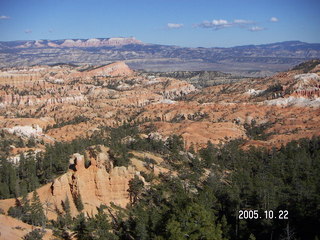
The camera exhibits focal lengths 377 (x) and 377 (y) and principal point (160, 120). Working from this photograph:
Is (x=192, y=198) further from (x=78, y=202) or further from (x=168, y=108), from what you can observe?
(x=168, y=108)

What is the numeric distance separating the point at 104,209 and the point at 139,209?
15.1ft

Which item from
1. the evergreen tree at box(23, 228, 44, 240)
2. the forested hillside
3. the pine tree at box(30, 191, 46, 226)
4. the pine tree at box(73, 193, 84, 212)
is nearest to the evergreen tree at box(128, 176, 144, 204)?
the forested hillside

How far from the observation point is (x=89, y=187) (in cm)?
4428

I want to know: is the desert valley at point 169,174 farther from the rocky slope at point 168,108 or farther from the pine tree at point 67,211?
the rocky slope at point 168,108

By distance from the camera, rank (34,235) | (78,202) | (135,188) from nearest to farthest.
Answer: (34,235)
(78,202)
(135,188)

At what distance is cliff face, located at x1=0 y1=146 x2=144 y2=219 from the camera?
140ft

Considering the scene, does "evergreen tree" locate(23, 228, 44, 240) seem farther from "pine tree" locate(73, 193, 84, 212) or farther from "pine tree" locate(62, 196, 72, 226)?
"pine tree" locate(73, 193, 84, 212)

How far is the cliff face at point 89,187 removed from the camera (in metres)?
42.8

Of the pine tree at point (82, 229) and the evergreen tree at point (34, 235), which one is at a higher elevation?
the evergreen tree at point (34, 235)

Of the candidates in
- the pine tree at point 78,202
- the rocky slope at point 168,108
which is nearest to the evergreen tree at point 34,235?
the pine tree at point 78,202

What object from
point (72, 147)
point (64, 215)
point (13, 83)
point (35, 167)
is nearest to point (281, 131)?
point (72, 147)

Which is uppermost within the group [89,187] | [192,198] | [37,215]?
[89,187]

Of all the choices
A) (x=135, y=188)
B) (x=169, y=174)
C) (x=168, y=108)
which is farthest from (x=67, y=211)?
(x=168, y=108)

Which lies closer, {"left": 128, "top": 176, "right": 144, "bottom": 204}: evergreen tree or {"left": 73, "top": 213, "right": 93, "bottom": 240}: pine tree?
{"left": 73, "top": 213, "right": 93, "bottom": 240}: pine tree
